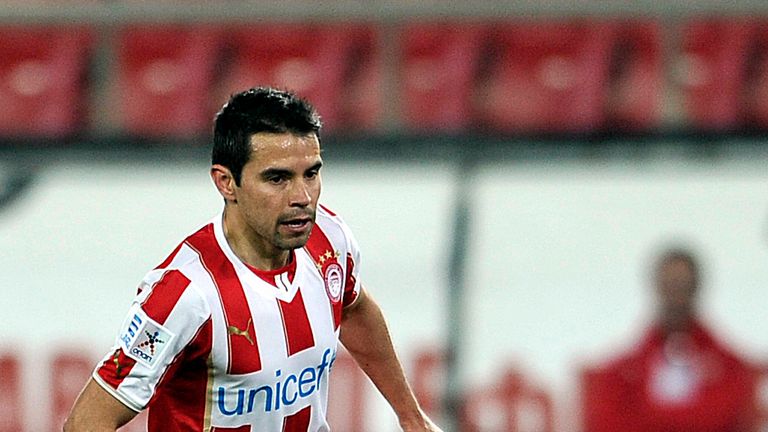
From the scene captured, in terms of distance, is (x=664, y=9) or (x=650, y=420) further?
(x=664, y=9)

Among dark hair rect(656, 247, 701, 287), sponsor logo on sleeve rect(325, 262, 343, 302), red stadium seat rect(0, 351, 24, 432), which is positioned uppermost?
sponsor logo on sleeve rect(325, 262, 343, 302)

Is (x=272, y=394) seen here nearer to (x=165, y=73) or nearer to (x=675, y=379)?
(x=675, y=379)

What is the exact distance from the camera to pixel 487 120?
22.6ft

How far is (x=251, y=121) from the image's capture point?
117 inches

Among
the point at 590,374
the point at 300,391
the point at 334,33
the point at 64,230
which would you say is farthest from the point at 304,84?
the point at 300,391

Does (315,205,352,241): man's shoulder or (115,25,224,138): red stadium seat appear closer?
(315,205,352,241): man's shoulder

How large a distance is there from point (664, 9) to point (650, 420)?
74.7 inches

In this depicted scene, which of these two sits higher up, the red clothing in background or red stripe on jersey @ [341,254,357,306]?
red stripe on jersey @ [341,254,357,306]

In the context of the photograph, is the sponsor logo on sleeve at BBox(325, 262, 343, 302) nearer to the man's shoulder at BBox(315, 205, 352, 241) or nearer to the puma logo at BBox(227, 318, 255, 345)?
the man's shoulder at BBox(315, 205, 352, 241)

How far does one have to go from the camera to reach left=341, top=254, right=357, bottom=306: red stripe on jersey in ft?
11.0

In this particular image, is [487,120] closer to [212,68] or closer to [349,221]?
[349,221]

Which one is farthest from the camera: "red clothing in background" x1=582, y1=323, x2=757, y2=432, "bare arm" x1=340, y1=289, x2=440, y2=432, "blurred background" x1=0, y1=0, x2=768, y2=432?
"blurred background" x1=0, y1=0, x2=768, y2=432

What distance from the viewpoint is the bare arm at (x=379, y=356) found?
11.4ft

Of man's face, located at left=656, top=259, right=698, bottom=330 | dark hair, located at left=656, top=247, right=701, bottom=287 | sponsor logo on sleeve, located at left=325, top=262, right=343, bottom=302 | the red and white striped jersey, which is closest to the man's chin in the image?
the red and white striped jersey
